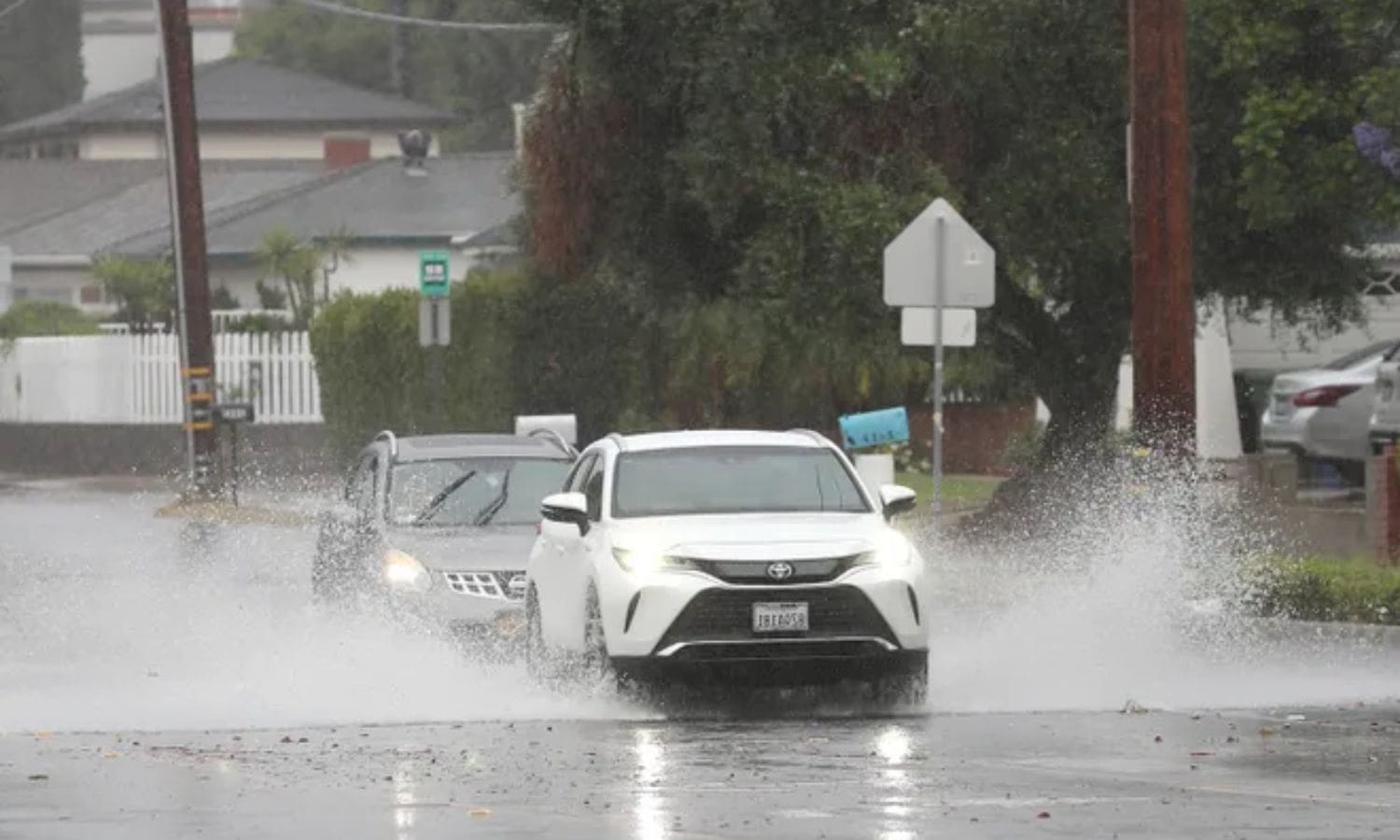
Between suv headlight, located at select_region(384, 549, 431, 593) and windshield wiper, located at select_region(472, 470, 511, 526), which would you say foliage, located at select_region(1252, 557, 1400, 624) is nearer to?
windshield wiper, located at select_region(472, 470, 511, 526)

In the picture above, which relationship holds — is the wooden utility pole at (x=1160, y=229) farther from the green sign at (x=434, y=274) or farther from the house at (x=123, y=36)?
the house at (x=123, y=36)

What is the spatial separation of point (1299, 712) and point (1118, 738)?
1.86 metres

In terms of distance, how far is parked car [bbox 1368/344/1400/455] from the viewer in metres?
32.8

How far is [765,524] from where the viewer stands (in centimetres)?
1819

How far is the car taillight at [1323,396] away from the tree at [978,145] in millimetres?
1479

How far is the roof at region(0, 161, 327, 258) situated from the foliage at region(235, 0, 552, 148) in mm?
7308

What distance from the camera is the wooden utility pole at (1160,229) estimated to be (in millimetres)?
23469

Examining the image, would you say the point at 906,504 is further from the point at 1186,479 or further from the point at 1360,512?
the point at 1360,512

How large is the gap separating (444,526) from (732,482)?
355cm

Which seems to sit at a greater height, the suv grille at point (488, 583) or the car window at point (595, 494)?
the car window at point (595, 494)

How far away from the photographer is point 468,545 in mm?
21438

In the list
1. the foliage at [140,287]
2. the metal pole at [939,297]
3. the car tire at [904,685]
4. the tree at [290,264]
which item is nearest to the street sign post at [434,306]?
the metal pole at [939,297]

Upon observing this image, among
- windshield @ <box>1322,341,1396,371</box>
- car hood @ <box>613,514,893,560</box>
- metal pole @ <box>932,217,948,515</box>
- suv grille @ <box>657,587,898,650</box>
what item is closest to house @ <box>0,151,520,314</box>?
windshield @ <box>1322,341,1396,371</box>

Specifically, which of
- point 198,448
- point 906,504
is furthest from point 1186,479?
point 198,448
